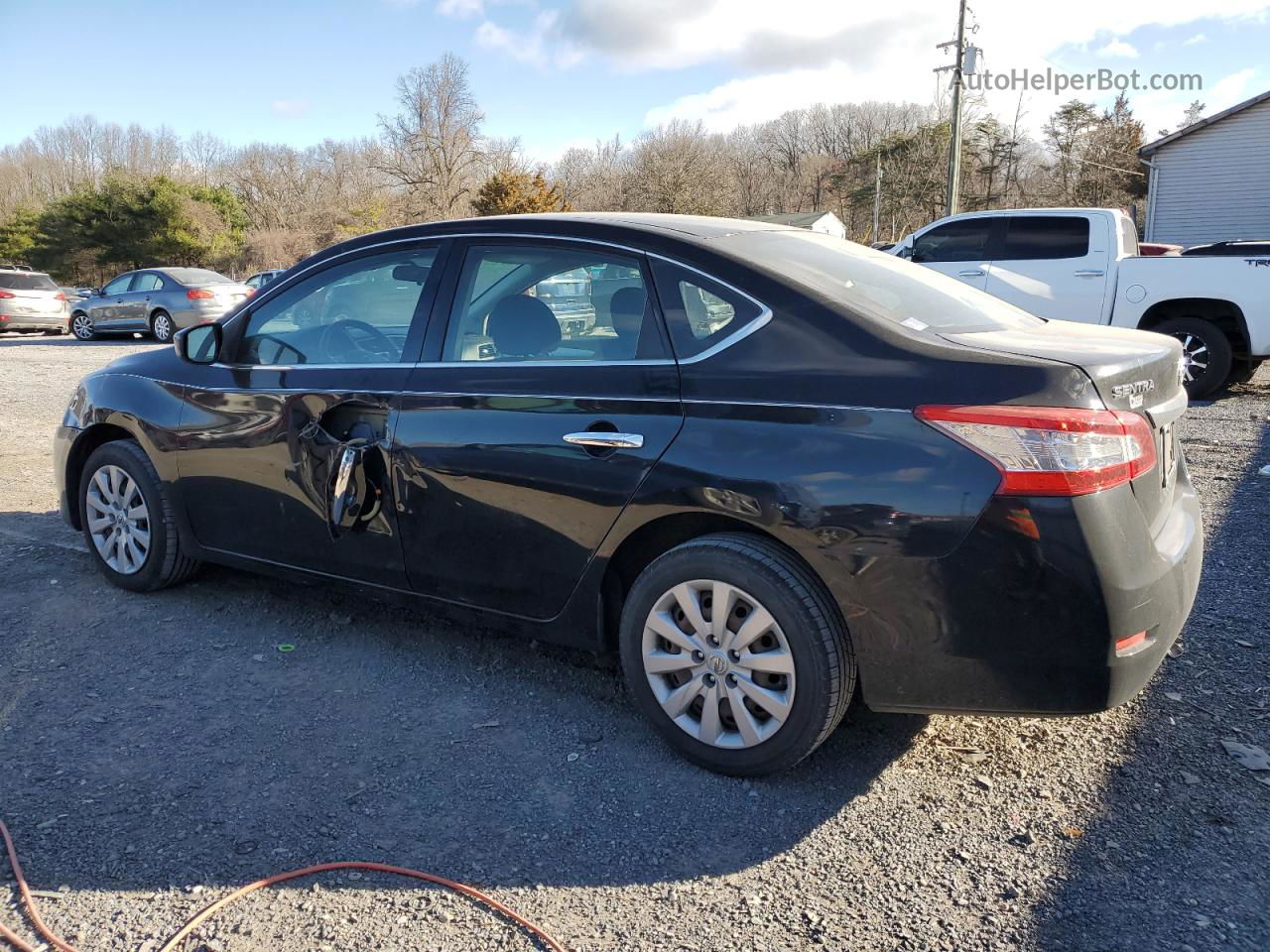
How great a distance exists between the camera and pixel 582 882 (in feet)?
8.14

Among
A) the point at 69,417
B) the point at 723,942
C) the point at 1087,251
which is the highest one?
the point at 1087,251

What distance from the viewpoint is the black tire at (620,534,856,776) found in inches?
107

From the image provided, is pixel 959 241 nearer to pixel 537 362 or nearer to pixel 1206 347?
pixel 1206 347

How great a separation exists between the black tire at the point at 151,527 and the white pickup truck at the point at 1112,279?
313 inches

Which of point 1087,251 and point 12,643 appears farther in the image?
point 1087,251

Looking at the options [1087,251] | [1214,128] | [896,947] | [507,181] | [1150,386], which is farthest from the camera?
[507,181]

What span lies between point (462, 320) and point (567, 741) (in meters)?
1.53

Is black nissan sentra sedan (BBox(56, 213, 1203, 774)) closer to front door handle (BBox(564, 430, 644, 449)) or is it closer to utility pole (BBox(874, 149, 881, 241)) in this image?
front door handle (BBox(564, 430, 644, 449))

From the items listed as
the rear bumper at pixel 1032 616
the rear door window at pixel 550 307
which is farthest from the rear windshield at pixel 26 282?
the rear bumper at pixel 1032 616

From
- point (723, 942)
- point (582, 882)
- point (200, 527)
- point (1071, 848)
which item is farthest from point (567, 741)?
point (200, 527)

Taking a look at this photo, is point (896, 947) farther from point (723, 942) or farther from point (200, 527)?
point (200, 527)

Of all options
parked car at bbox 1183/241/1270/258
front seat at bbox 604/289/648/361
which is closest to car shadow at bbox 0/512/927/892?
Answer: front seat at bbox 604/289/648/361

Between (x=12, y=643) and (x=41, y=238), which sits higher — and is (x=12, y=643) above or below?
below

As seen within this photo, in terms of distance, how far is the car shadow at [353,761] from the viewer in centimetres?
260
